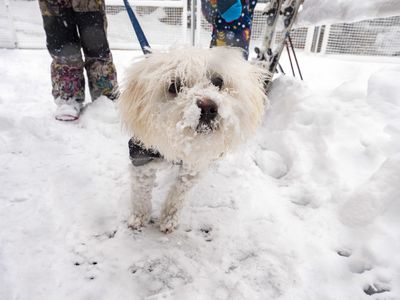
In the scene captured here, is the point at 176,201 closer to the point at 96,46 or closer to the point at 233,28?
the point at 233,28

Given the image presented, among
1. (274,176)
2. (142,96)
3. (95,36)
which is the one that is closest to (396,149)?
(274,176)

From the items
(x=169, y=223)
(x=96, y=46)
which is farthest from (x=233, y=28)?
(x=169, y=223)

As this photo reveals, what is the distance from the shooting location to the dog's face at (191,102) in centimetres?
124

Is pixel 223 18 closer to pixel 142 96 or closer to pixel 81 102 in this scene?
pixel 142 96

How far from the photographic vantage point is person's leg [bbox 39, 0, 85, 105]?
2371 millimetres

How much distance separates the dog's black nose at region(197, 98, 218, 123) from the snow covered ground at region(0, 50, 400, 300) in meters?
0.64

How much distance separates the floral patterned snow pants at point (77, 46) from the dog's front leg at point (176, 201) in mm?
1024

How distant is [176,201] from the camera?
1.62 metres

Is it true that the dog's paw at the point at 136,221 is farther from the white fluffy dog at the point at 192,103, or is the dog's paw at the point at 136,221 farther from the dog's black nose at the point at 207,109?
the dog's black nose at the point at 207,109

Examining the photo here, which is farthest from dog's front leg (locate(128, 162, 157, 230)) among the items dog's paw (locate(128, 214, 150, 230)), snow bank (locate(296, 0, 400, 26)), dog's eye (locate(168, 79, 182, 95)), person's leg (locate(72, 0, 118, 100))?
snow bank (locate(296, 0, 400, 26))

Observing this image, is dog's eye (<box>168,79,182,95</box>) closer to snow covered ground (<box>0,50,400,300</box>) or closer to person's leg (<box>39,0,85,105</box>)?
snow covered ground (<box>0,50,400,300</box>)

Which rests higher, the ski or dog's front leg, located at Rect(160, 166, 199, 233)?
the ski

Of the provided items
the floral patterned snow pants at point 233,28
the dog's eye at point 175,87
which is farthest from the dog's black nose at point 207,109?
the floral patterned snow pants at point 233,28

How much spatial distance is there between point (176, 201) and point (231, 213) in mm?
318
